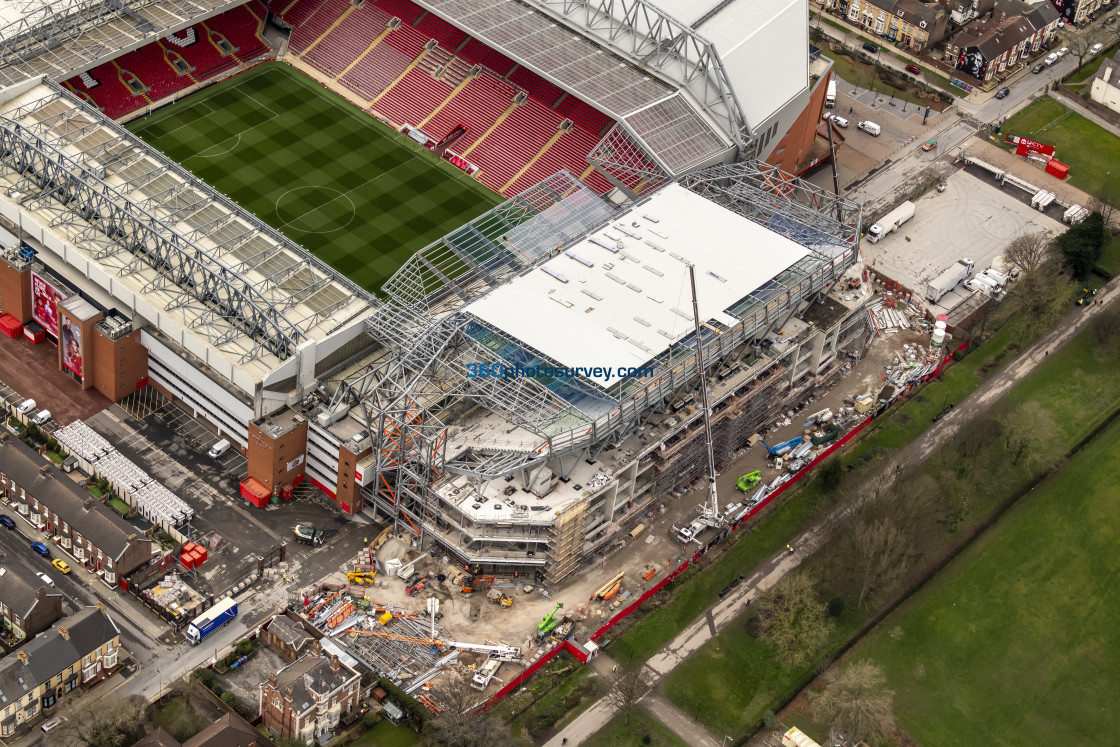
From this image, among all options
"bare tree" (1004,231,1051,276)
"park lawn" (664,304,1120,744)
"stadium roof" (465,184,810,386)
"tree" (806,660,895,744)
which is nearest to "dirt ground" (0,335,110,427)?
"stadium roof" (465,184,810,386)

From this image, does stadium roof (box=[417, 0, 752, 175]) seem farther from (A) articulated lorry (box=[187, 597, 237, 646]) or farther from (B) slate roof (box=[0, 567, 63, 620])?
(B) slate roof (box=[0, 567, 63, 620])

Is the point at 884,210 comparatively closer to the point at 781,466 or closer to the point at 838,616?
the point at 781,466

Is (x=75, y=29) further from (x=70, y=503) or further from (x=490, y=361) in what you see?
(x=490, y=361)

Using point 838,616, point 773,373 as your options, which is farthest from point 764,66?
point 838,616

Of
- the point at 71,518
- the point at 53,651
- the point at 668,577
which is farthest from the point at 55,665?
the point at 668,577

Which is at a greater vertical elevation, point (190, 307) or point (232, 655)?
point (190, 307)

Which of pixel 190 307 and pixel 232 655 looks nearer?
pixel 232 655

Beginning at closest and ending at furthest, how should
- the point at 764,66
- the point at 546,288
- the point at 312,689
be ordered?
the point at 312,689
the point at 546,288
the point at 764,66
